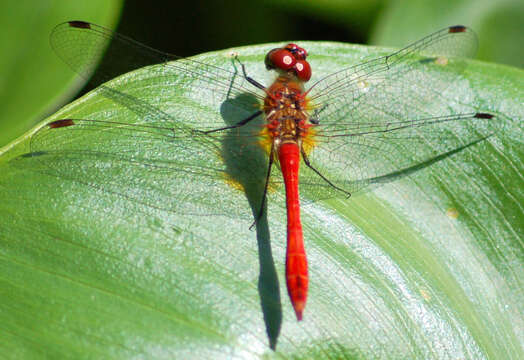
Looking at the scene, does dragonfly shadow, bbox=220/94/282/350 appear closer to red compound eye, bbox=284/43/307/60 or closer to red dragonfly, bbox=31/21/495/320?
red dragonfly, bbox=31/21/495/320

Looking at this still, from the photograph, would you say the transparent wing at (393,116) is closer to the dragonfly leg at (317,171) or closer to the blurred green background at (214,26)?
the dragonfly leg at (317,171)

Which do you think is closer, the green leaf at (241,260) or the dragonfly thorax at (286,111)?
the green leaf at (241,260)

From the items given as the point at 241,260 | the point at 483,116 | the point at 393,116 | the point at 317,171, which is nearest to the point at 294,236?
the point at 241,260

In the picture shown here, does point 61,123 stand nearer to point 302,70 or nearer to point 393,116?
point 302,70

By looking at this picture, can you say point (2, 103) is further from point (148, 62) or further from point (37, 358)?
point (37, 358)

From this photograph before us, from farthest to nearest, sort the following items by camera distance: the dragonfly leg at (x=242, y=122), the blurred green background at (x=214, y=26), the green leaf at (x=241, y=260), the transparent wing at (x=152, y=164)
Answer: the blurred green background at (x=214, y=26), the dragonfly leg at (x=242, y=122), the transparent wing at (x=152, y=164), the green leaf at (x=241, y=260)

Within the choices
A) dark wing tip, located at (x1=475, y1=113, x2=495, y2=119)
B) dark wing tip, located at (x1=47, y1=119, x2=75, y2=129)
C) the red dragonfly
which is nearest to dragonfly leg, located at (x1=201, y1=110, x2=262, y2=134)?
the red dragonfly

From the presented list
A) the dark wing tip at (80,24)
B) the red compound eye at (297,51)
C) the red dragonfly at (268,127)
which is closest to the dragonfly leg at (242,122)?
the red dragonfly at (268,127)
